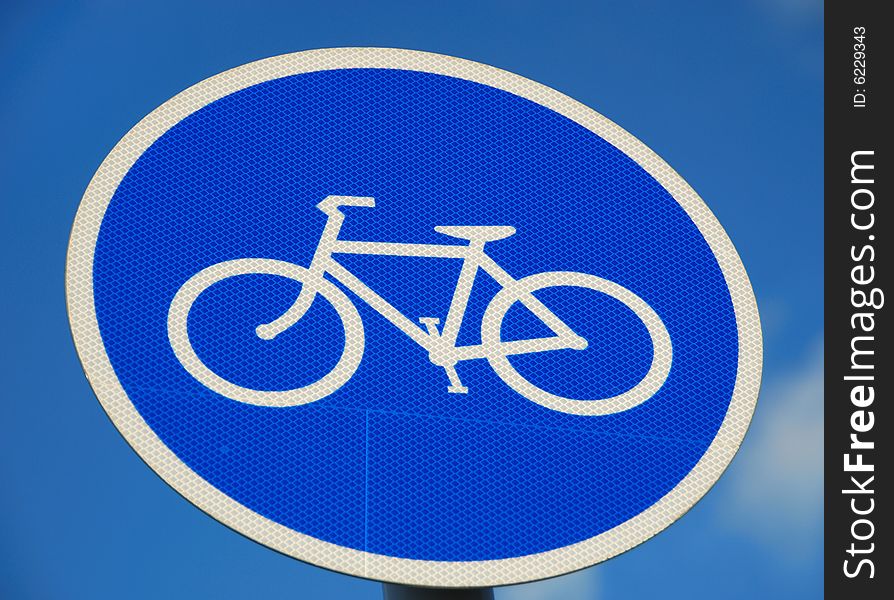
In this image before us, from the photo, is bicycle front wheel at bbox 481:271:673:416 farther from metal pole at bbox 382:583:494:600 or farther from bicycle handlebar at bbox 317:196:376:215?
metal pole at bbox 382:583:494:600

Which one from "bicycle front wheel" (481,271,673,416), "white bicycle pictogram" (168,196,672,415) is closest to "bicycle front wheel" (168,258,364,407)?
"white bicycle pictogram" (168,196,672,415)

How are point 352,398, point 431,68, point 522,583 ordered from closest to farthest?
1. point 522,583
2. point 352,398
3. point 431,68

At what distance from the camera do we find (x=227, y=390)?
659 cm

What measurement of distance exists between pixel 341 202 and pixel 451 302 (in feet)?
2.81

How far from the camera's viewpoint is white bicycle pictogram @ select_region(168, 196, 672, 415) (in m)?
6.74

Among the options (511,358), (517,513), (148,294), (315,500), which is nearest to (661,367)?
(511,358)

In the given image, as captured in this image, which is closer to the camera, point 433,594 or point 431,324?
point 433,594

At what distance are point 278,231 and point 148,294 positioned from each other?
810 mm

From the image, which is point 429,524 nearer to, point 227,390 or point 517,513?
point 517,513

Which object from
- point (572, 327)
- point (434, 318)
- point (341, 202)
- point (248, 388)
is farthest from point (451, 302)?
point (248, 388)

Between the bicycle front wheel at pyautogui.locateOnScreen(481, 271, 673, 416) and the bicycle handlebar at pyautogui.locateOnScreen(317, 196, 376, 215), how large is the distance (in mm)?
886

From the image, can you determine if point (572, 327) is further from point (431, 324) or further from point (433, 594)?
point (433, 594)

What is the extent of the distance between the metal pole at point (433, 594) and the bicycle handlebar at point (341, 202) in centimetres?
203

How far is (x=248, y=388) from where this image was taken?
6.61m
